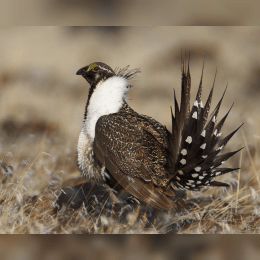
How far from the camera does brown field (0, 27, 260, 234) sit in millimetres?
1614

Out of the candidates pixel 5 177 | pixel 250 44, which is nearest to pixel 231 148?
pixel 250 44

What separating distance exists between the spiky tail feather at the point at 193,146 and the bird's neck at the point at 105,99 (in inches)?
14.0

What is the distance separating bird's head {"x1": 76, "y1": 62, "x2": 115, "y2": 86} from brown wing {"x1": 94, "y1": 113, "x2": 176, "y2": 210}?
0.27 m

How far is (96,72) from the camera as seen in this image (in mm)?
1622

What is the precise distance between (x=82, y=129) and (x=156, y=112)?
0.41 metres

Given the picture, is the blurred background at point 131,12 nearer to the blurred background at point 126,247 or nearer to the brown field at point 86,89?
the brown field at point 86,89

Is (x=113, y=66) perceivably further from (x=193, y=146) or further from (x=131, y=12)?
(x=193, y=146)

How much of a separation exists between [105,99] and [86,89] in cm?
14

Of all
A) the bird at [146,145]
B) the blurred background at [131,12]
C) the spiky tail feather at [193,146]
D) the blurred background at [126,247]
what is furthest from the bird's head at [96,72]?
the blurred background at [126,247]

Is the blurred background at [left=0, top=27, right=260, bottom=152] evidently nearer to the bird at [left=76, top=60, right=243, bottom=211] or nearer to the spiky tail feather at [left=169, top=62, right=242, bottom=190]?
the bird at [left=76, top=60, right=243, bottom=211]

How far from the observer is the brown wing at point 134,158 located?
1423 mm

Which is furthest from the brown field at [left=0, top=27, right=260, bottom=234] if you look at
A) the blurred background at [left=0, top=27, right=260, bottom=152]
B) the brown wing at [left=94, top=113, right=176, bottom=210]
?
the brown wing at [left=94, top=113, right=176, bottom=210]

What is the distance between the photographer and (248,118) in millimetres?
1652

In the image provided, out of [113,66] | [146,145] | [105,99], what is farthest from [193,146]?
[113,66]
